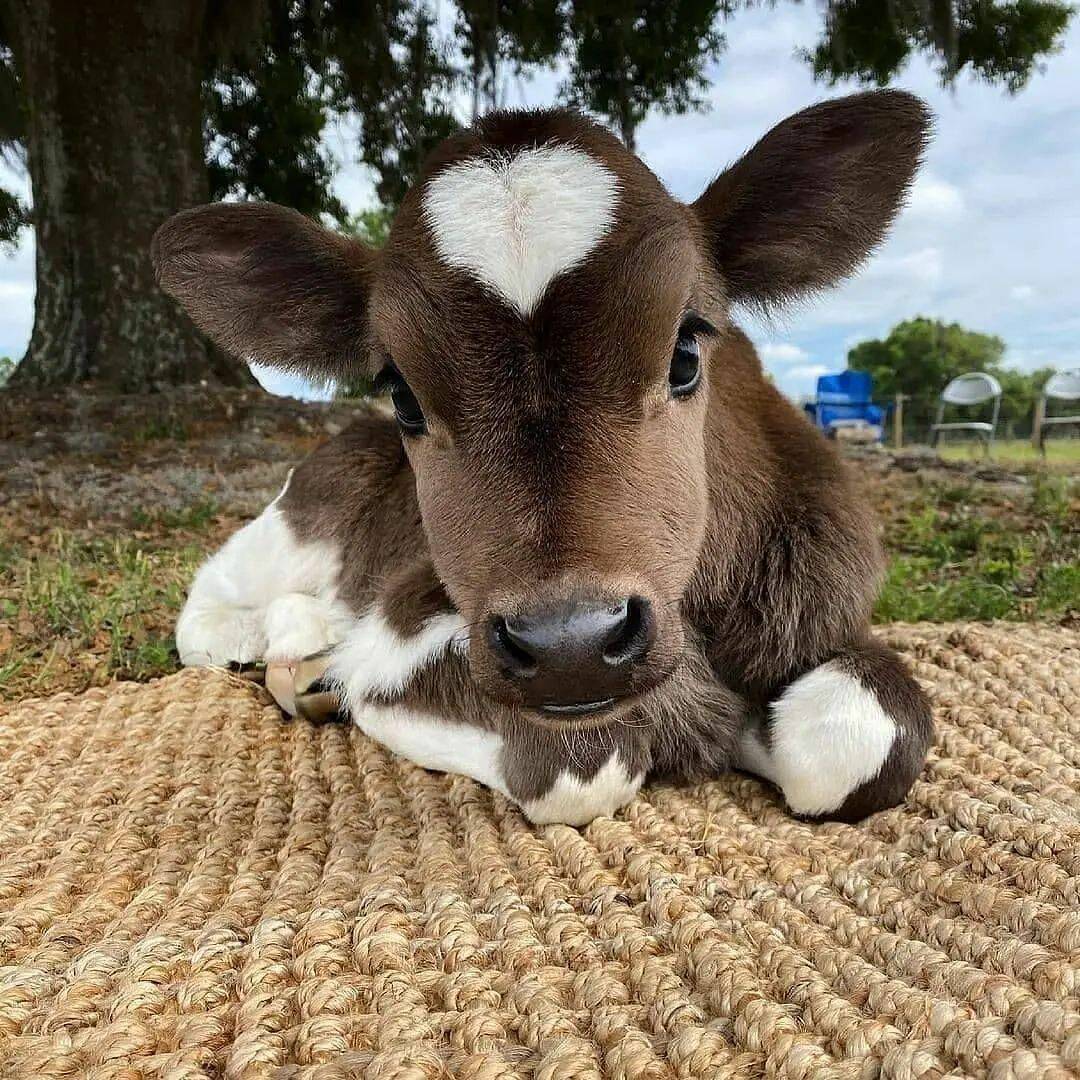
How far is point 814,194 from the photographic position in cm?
180


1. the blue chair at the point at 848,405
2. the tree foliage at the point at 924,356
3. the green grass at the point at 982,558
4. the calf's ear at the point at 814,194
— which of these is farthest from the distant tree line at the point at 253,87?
the tree foliage at the point at 924,356

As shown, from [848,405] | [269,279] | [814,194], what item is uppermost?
[814,194]

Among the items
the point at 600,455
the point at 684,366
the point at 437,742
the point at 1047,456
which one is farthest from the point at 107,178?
the point at 1047,456

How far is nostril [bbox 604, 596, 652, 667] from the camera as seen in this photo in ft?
4.10

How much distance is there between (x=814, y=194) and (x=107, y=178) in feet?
19.8

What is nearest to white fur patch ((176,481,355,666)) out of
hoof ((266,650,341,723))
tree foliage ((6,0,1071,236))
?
hoof ((266,650,341,723))

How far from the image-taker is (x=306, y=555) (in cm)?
279

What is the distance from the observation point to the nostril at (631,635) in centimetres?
125

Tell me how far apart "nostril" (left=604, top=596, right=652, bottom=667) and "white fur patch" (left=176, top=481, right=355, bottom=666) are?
1460 mm

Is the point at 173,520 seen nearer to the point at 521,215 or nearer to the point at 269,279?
the point at 269,279

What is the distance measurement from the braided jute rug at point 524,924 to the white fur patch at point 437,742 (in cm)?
4

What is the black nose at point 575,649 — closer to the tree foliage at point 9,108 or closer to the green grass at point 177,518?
the green grass at point 177,518

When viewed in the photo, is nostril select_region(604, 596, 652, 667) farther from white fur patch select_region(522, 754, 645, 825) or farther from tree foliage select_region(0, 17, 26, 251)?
tree foliage select_region(0, 17, 26, 251)

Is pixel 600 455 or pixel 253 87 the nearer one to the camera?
pixel 600 455
